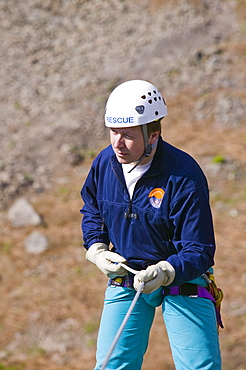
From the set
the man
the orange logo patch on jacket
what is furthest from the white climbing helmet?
the orange logo patch on jacket

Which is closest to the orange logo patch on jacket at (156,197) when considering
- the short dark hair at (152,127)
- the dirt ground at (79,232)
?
the short dark hair at (152,127)

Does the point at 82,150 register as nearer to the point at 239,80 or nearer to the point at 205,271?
the point at 239,80

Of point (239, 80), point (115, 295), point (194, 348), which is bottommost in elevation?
point (194, 348)

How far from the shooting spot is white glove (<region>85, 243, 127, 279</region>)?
3.76 metres

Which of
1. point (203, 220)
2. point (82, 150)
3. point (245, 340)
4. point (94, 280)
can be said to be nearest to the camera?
point (203, 220)

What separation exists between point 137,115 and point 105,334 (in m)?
1.36

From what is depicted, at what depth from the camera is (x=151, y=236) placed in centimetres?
371

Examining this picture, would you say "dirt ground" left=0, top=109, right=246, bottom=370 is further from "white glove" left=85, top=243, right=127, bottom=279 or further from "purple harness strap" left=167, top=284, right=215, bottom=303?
"white glove" left=85, top=243, right=127, bottom=279

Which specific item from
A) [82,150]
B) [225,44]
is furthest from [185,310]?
[225,44]

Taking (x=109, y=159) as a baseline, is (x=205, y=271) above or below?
below

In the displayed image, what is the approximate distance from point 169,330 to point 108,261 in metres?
0.57

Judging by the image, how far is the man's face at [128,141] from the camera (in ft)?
11.9

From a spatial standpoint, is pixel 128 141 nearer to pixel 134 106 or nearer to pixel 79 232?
pixel 134 106

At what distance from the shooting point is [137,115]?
3574 mm
